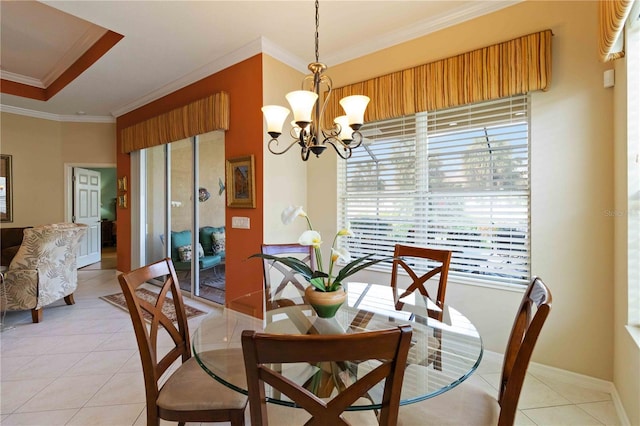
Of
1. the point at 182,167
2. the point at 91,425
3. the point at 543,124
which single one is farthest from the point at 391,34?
the point at 91,425

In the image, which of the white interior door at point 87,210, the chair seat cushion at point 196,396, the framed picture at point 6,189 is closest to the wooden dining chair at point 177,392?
the chair seat cushion at point 196,396

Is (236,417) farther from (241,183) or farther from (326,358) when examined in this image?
(241,183)

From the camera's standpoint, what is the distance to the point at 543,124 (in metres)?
2.10

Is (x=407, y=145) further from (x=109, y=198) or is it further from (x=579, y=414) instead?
(x=109, y=198)

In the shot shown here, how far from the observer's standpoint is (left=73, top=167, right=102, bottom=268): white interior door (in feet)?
18.3

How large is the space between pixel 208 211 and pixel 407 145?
251 centimetres

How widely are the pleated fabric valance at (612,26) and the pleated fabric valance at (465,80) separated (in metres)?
0.33

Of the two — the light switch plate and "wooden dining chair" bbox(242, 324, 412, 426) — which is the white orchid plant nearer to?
"wooden dining chair" bbox(242, 324, 412, 426)

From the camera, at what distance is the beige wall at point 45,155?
486cm

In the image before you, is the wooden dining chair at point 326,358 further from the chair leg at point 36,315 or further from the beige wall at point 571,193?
the chair leg at point 36,315

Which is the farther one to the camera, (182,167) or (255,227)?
(182,167)

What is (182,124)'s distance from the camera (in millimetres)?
3592

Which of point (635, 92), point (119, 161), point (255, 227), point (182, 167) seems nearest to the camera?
point (635, 92)

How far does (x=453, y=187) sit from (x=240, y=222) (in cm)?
213
